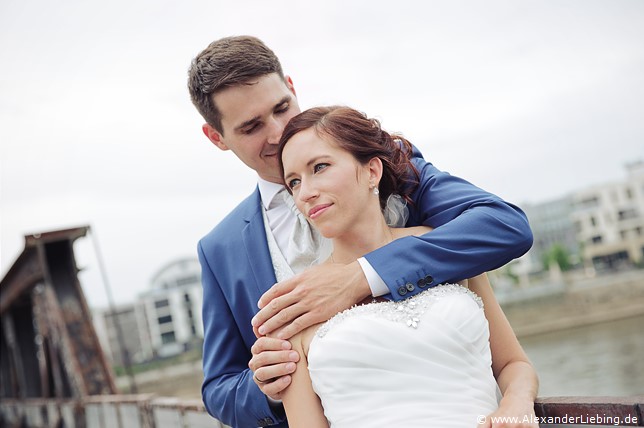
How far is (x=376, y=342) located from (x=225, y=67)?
3.61ft

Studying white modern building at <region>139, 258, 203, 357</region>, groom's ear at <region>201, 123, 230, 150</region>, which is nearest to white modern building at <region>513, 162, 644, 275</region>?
white modern building at <region>139, 258, 203, 357</region>

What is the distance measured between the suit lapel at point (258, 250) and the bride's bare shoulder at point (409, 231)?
43cm

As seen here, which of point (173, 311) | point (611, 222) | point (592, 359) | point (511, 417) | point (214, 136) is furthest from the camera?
point (173, 311)

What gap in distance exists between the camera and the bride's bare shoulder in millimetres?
2086

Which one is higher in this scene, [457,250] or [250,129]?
[250,129]

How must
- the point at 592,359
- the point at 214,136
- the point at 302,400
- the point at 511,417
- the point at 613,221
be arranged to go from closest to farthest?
the point at 511,417 < the point at 302,400 < the point at 214,136 < the point at 592,359 < the point at 613,221

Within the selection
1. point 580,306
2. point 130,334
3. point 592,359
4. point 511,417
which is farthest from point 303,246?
point 130,334

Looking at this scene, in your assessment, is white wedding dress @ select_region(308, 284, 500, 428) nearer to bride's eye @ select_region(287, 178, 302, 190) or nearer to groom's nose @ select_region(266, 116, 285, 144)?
bride's eye @ select_region(287, 178, 302, 190)

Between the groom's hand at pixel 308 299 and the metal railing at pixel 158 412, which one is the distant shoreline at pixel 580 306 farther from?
the groom's hand at pixel 308 299

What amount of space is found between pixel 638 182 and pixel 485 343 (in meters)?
64.9

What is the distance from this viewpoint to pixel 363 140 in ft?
6.70

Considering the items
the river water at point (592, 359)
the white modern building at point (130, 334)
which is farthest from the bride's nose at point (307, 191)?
the white modern building at point (130, 334)

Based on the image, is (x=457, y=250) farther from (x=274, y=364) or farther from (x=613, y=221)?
(x=613, y=221)

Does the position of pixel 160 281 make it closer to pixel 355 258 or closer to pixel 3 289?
pixel 3 289
